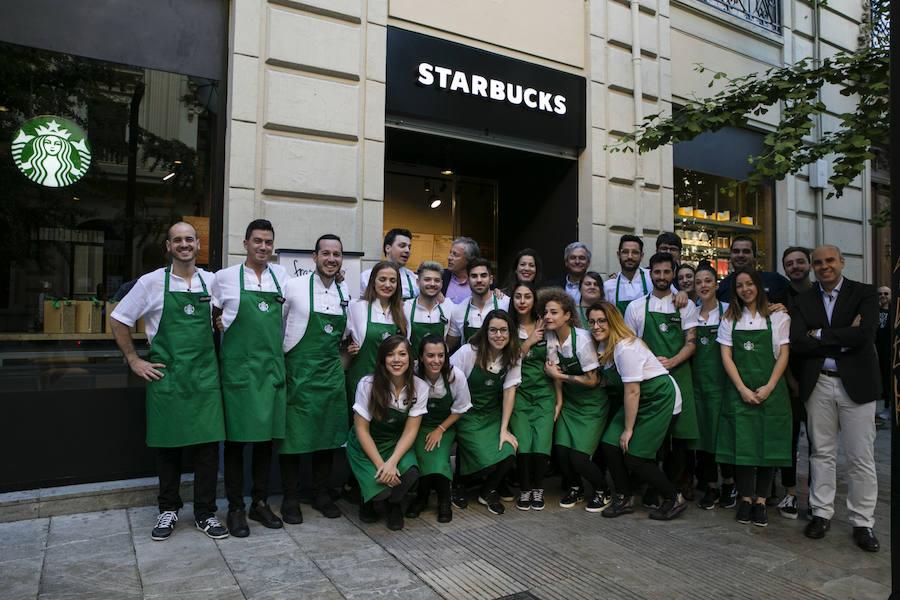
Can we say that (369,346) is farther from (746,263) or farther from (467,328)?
(746,263)

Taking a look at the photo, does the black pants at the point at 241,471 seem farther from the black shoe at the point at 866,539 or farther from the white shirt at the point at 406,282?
the black shoe at the point at 866,539

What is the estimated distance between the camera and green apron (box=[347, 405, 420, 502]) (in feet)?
14.5

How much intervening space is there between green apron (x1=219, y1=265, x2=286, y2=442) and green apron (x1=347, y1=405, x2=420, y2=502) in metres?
0.54

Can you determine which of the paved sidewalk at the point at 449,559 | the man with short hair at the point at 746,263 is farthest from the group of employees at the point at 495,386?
the man with short hair at the point at 746,263

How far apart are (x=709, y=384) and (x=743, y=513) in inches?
36.7

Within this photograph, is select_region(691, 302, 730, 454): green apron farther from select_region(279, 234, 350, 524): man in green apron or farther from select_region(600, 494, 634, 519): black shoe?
select_region(279, 234, 350, 524): man in green apron

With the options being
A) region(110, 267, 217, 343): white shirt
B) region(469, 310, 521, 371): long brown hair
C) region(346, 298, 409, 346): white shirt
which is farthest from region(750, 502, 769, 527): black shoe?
region(110, 267, 217, 343): white shirt

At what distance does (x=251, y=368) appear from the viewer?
172 inches

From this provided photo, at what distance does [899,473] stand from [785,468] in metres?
2.71

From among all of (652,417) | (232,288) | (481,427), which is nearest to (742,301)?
(652,417)

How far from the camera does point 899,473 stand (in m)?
2.47

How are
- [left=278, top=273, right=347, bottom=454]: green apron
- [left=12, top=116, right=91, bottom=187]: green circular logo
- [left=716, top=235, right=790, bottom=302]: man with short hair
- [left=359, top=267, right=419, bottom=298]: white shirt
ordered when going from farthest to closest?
1. [left=716, top=235, right=790, bottom=302]: man with short hair
2. [left=359, top=267, right=419, bottom=298]: white shirt
3. [left=12, top=116, right=91, bottom=187]: green circular logo
4. [left=278, top=273, right=347, bottom=454]: green apron

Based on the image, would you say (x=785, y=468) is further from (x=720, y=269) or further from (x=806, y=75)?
(x=720, y=269)

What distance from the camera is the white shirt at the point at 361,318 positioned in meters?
4.79
